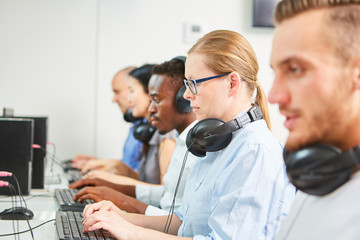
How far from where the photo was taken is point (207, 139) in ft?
3.64

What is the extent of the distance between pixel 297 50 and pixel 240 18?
8.87 feet

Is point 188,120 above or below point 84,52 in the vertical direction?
below

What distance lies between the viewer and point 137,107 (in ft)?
8.08

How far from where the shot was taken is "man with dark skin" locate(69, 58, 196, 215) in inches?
60.1

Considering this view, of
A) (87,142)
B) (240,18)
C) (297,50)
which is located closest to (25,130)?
(297,50)

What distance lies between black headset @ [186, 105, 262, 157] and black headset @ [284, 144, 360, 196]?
1.46 ft

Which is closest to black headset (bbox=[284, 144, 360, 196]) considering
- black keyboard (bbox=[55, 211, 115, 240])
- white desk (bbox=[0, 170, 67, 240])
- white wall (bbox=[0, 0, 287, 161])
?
black keyboard (bbox=[55, 211, 115, 240])

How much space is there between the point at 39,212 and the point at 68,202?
100 millimetres

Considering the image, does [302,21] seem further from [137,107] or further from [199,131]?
[137,107]

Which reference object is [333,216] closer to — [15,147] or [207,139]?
Answer: [207,139]

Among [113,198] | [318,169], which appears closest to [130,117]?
[113,198]

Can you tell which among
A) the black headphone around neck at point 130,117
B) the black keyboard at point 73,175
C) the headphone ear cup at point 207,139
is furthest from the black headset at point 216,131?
the black headphone around neck at point 130,117

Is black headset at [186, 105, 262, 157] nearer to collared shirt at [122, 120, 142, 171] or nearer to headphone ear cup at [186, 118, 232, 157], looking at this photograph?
headphone ear cup at [186, 118, 232, 157]

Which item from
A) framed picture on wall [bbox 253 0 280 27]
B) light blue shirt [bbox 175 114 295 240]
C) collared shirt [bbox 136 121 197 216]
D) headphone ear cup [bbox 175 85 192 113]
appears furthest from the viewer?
framed picture on wall [bbox 253 0 280 27]
